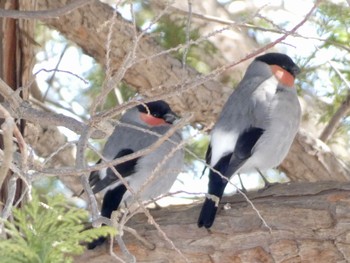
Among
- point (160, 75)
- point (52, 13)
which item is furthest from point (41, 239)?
point (160, 75)

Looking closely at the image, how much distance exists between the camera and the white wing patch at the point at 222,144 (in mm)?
4152

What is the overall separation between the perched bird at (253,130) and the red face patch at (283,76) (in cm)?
4

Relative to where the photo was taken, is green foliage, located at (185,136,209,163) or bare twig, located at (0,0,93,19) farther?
green foliage, located at (185,136,209,163)

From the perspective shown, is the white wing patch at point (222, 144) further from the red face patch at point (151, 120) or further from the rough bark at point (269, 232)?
the red face patch at point (151, 120)

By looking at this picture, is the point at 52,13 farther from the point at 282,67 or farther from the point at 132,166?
the point at 282,67

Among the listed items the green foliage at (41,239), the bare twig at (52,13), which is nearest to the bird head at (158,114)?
the bare twig at (52,13)

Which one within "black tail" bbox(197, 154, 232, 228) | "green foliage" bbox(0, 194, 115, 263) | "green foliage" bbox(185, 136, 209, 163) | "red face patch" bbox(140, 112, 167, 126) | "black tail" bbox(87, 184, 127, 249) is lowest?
"green foliage" bbox(185, 136, 209, 163)

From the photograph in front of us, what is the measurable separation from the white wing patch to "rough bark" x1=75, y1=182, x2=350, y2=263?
13.4 inches

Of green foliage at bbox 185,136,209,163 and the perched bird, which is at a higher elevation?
the perched bird

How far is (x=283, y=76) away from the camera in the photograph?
4672 millimetres

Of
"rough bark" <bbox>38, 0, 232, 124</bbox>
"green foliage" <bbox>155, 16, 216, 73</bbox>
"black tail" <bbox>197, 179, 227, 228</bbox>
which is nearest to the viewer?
"black tail" <bbox>197, 179, 227, 228</bbox>

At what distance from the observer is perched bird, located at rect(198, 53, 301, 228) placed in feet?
13.6

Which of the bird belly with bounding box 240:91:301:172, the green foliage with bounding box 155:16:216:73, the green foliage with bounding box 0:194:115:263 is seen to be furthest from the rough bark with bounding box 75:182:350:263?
the green foliage with bounding box 0:194:115:263

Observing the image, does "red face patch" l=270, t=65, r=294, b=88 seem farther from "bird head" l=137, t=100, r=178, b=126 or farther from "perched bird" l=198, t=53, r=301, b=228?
"bird head" l=137, t=100, r=178, b=126
